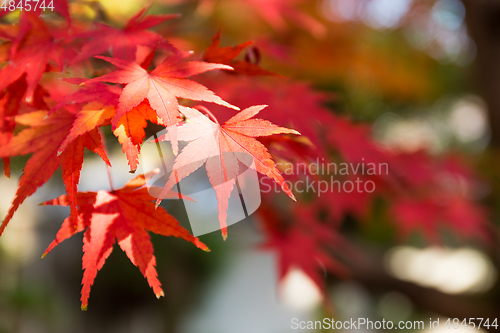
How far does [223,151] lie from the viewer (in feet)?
1.24

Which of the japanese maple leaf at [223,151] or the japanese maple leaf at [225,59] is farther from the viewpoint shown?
the japanese maple leaf at [225,59]

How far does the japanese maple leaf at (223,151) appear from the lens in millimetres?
354

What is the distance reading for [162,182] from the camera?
496mm

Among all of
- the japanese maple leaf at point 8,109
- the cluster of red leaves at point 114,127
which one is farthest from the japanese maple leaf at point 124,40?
the japanese maple leaf at point 8,109

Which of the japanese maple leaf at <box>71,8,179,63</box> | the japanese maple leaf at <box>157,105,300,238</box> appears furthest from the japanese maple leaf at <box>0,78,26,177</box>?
the japanese maple leaf at <box>157,105,300,238</box>

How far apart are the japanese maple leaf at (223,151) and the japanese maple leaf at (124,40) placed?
0.51 ft

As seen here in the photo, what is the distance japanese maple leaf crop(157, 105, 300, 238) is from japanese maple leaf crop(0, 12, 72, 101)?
0.21m

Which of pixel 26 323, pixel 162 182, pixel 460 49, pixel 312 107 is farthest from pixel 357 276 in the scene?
pixel 460 49

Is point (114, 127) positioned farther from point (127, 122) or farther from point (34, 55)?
point (34, 55)

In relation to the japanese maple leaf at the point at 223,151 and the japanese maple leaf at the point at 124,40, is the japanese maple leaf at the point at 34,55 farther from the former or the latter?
the japanese maple leaf at the point at 223,151

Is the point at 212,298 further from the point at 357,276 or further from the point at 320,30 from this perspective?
the point at 320,30

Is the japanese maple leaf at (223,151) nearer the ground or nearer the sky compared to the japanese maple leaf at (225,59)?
nearer the ground

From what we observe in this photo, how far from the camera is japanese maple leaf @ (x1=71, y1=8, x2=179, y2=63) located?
465 millimetres

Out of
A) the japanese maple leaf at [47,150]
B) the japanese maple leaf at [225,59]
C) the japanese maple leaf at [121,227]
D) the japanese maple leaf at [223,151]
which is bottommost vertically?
the japanese maple leaf at [121,227]
